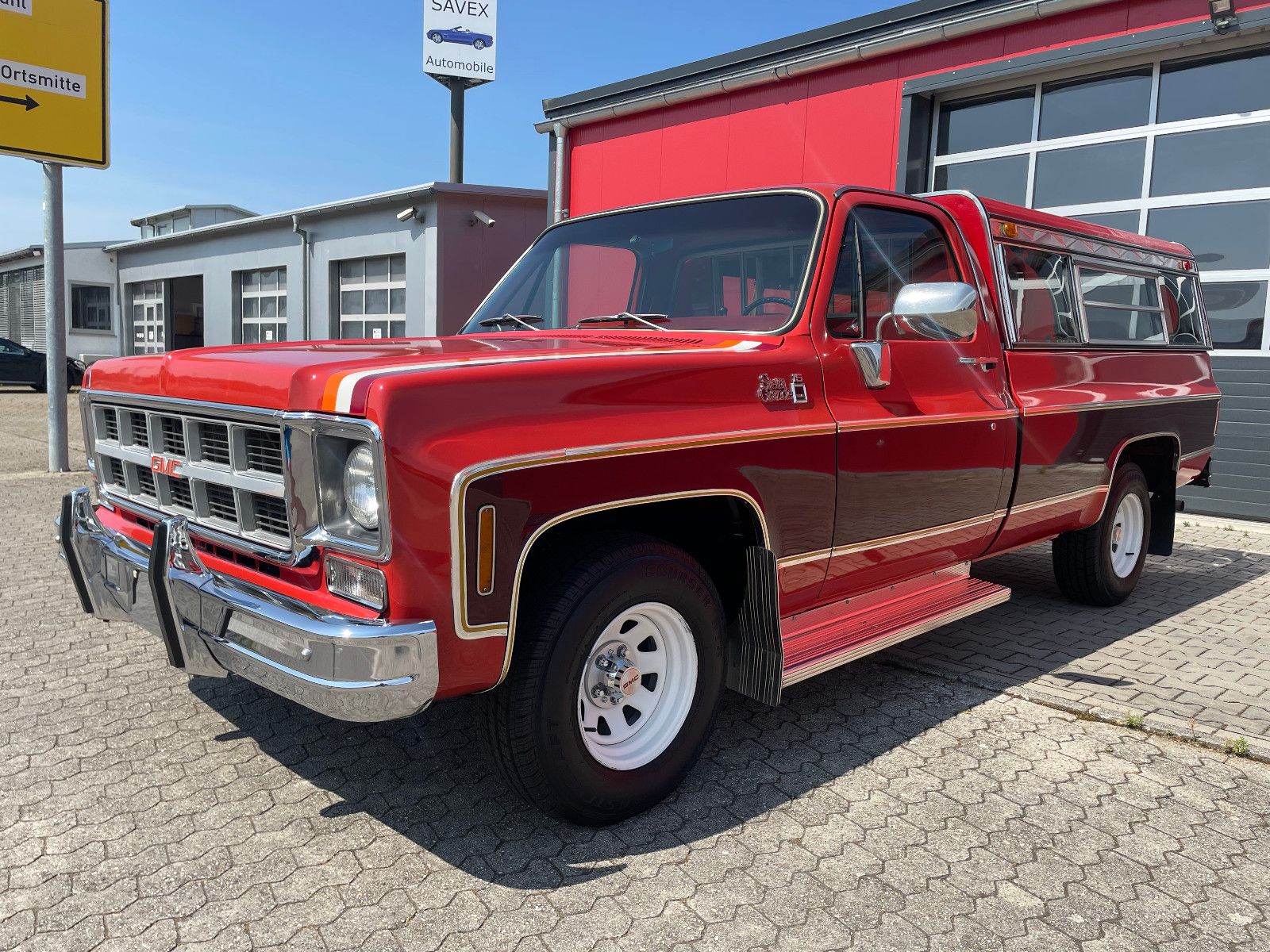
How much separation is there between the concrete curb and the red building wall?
5758 millimetres

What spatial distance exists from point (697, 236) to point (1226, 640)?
143 inches

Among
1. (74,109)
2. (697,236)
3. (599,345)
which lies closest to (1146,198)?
(697,236)

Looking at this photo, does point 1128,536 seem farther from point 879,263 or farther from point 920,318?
point 879,263

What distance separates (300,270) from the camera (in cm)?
2033

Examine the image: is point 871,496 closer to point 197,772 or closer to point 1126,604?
point 197,772

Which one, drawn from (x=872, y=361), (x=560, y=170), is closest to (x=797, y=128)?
(x=560, y=170)

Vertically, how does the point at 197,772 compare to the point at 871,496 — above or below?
below

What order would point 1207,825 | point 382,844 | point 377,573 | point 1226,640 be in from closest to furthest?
point 377,573
point 382,844
point 1207,825
point 1226,640

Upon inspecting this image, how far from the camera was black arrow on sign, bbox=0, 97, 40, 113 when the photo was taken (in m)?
9.19

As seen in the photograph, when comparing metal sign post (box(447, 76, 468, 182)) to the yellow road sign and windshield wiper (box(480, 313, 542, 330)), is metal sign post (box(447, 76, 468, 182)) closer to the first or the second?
the yellow road sign

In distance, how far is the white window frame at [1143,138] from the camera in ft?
28.0

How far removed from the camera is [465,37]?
80.0ft

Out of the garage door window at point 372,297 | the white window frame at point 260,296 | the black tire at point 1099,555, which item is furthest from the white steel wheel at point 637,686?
the white window frame at point 260,296

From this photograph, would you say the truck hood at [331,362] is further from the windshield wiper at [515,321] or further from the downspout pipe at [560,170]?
the downspout pipe at [560,170]
